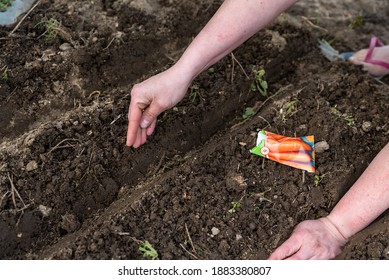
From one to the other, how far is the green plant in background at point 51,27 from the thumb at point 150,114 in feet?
3.18

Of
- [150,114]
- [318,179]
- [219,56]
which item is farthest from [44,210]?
[318,179]

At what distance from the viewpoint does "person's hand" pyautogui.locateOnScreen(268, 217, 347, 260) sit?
7.82 ft

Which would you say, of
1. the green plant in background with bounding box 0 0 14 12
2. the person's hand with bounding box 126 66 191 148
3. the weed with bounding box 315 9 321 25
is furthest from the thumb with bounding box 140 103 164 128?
the weed with bounding box 315 9 321 25

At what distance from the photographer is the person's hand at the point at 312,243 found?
93.9 inches

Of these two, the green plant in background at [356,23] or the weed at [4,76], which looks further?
the green plant in background at [356,23]

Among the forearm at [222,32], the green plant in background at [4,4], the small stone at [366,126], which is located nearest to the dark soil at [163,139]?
the small stone at [366,126]

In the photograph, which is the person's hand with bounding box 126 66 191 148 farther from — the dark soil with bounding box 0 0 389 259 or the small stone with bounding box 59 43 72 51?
the small stone with bounding box 59 43 72 51

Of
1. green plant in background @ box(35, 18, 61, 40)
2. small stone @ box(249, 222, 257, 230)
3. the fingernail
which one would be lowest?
small stone @ box(249, 222, 257, 230)

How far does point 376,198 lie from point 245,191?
582mm

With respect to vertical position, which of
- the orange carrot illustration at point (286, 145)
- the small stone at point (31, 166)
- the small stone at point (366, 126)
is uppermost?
the small stone at point (31, 166)

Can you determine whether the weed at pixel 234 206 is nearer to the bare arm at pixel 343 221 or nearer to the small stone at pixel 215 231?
the small stone at pixel 215 231

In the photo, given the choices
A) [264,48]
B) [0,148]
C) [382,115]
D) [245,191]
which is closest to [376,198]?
[245,191]

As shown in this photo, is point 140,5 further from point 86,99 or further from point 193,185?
point 193,185

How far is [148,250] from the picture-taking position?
7.78 ft
